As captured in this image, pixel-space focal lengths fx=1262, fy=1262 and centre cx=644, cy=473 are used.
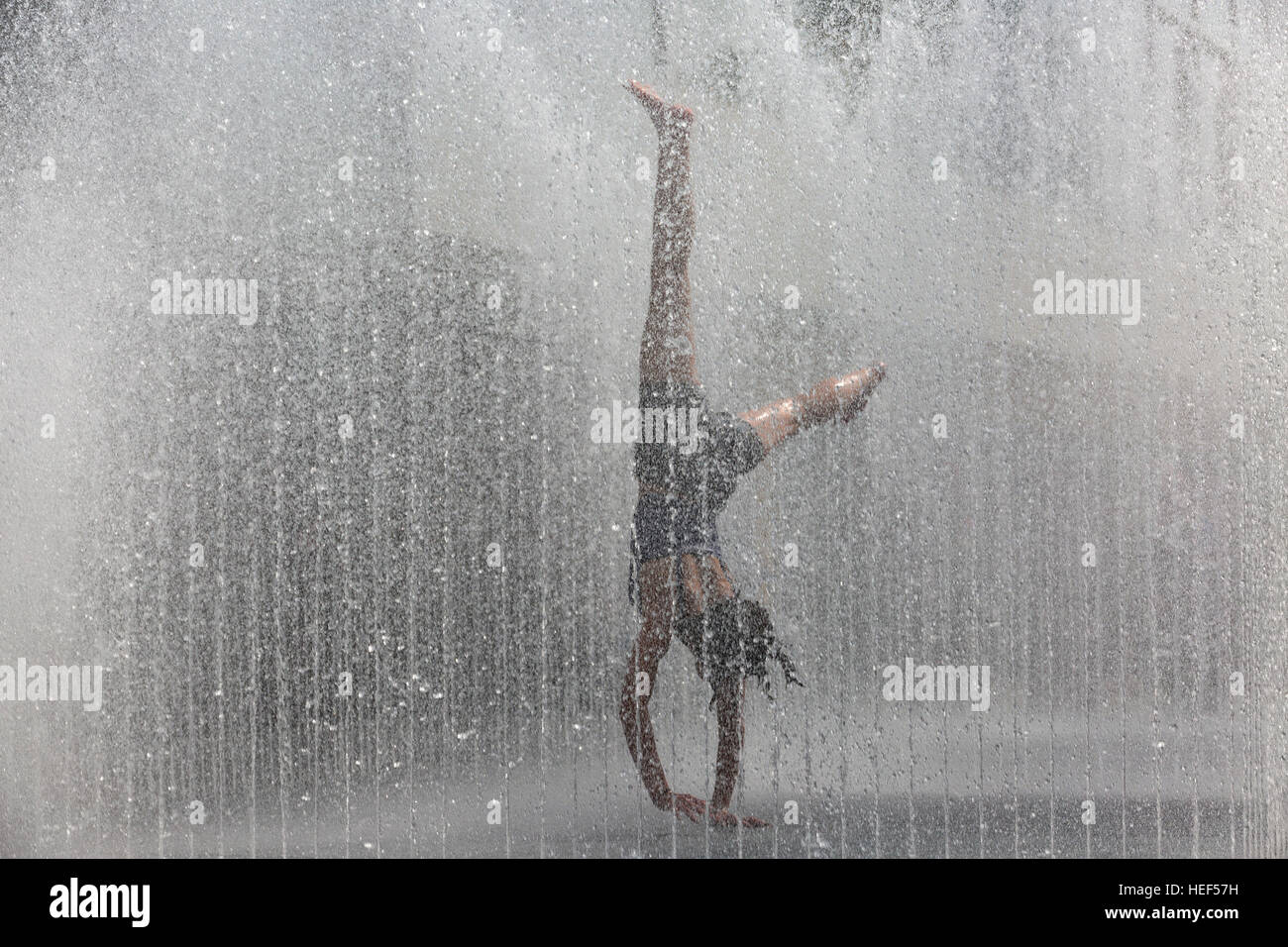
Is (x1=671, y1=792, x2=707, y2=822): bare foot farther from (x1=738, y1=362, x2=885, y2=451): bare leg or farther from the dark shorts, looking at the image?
(x1=738, y1=362, x2=885, y2=451): bare leg

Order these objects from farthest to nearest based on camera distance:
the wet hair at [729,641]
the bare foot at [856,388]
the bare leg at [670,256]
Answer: the bare foot at [856,388]
the bare leg at [670,256]
the wet hair at [729,641]

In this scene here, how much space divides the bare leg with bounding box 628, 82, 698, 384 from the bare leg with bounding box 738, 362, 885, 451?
40 centimetres

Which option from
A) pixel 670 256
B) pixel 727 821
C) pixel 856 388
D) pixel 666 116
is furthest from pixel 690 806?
pixel 666 116

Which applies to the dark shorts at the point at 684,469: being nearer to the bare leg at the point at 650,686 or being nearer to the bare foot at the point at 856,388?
the bare leg at the point at 650,686

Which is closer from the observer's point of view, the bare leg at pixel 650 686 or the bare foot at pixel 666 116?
the bare leg at pixel 650 686

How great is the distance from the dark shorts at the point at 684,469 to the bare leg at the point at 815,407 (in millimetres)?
77

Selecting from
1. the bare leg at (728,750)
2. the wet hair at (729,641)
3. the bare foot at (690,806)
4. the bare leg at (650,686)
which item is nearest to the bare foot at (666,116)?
the bare leg at (650,686)

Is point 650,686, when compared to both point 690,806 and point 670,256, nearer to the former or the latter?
point 690,806

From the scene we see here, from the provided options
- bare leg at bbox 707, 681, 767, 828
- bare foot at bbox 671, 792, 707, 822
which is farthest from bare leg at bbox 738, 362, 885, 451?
bare foot at bbox 671, 792, 707, 822

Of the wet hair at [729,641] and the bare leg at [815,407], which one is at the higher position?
the bare leg at [815,407]

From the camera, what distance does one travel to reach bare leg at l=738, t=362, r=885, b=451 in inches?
230

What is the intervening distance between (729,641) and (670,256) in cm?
181

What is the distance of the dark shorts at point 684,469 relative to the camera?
5637 mm

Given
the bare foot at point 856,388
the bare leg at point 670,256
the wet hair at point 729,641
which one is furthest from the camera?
the bare foot at point 856,388
